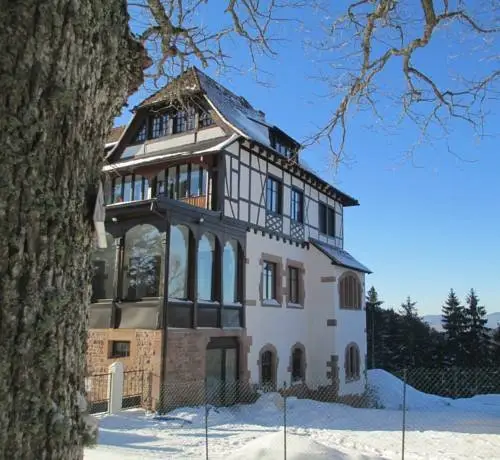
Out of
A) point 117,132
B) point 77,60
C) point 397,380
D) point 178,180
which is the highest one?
point 117,132

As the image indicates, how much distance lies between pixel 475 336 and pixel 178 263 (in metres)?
36.4

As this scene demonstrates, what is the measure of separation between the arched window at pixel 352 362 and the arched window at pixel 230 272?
695 centimetres

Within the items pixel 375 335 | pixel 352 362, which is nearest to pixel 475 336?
pixel 375 335

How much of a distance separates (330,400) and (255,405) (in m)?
5.19

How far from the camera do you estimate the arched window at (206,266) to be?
1523 centimetres

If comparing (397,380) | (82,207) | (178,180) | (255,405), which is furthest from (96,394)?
(397,380)

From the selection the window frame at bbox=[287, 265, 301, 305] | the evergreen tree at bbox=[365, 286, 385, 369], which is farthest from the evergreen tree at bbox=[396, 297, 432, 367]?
the window frame at bbox=[287, 265, 301, 305]

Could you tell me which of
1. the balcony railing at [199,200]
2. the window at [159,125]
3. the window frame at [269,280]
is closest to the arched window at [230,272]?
the balcony railing at [199,200]

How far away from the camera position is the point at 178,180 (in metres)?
16.8

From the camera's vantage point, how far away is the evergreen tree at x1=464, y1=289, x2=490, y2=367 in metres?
42.3

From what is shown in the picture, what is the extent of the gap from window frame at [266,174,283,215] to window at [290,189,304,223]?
976 millimetres

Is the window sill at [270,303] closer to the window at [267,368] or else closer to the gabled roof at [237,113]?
the window at [267,368]

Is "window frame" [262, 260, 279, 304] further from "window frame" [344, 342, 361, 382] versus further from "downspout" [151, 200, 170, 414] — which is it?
"downspout" [151, 200, 170, 414]

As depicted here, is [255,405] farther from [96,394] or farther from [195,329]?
[96,394]
